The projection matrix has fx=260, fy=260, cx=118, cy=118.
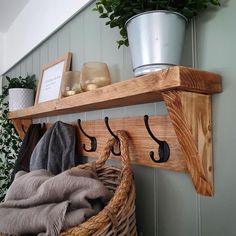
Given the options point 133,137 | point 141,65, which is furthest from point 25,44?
point 141,65

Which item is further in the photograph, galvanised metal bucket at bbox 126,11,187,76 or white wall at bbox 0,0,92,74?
white wall at bbox 0,0,92,74

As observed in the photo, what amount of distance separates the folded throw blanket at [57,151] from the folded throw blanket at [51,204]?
0.28m

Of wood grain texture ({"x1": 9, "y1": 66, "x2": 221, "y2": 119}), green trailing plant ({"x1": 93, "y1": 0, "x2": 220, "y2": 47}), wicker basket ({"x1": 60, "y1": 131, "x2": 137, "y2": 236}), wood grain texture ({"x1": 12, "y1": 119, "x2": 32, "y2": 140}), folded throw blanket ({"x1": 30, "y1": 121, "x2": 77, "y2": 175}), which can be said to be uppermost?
green trailing plant ({"x1": 93, "y1": 0, "x2": 220, "y2": 47})

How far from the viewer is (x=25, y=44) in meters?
1.66

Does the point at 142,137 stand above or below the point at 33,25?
below

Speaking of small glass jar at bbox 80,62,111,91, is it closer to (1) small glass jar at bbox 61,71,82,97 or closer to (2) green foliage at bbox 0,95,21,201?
(1) small glass jar at bbox 61,71,82,97

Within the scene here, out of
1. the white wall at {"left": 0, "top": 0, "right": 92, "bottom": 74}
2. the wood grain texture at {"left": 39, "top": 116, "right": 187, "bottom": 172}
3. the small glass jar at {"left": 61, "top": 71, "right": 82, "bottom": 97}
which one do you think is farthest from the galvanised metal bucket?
the white wall at {"left": 0, "top": 0, "right": 92, "bottom": 74}

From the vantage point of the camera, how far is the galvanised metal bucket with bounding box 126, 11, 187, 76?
1.76 ft

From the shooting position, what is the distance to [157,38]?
0.54m

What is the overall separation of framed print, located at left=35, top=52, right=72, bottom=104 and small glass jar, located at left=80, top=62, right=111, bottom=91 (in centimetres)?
31

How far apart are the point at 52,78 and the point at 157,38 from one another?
778 millimetres

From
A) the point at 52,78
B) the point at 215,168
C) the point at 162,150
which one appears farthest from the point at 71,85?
the point at 215,168

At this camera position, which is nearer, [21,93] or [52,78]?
[52,78]

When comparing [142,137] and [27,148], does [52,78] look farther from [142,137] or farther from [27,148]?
[142,137]
